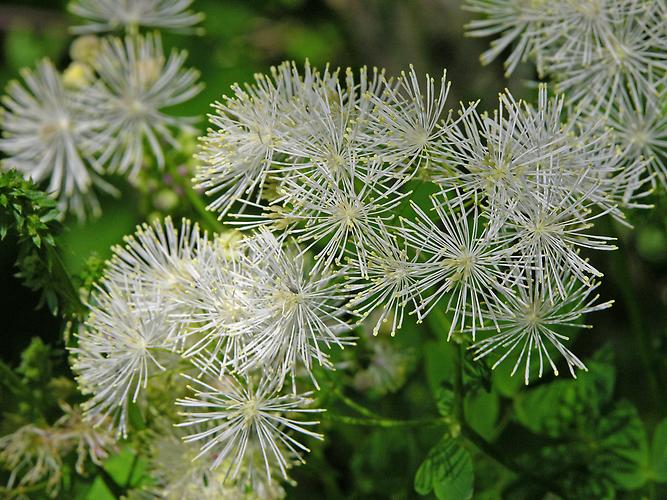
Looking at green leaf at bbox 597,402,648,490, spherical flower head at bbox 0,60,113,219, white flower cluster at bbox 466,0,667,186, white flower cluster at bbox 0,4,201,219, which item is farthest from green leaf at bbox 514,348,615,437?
spherical flower head at bbox 0,60,113,219

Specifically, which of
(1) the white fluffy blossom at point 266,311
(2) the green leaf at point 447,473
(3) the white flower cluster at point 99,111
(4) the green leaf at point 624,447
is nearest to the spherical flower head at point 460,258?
(1) the white fluffy blossom at point 266,311

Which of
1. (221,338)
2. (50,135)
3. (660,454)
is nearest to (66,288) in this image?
(221,338)

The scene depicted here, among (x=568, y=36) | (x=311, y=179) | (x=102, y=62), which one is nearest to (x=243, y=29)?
(x=102, y=62)

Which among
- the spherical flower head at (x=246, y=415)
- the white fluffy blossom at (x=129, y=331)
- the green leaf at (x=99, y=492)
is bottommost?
the green leaf at (x=99, y=492)

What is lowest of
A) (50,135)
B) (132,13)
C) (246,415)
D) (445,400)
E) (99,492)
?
(99,492)

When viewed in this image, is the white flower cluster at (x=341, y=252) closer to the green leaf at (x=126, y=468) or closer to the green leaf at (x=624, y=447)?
the green leaf at (x=126, y=468)

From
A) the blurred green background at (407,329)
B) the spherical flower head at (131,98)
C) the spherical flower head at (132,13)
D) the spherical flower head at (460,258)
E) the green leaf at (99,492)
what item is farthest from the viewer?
the spherical flower head at (132,13)

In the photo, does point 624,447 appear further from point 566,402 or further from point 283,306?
point 283,306
